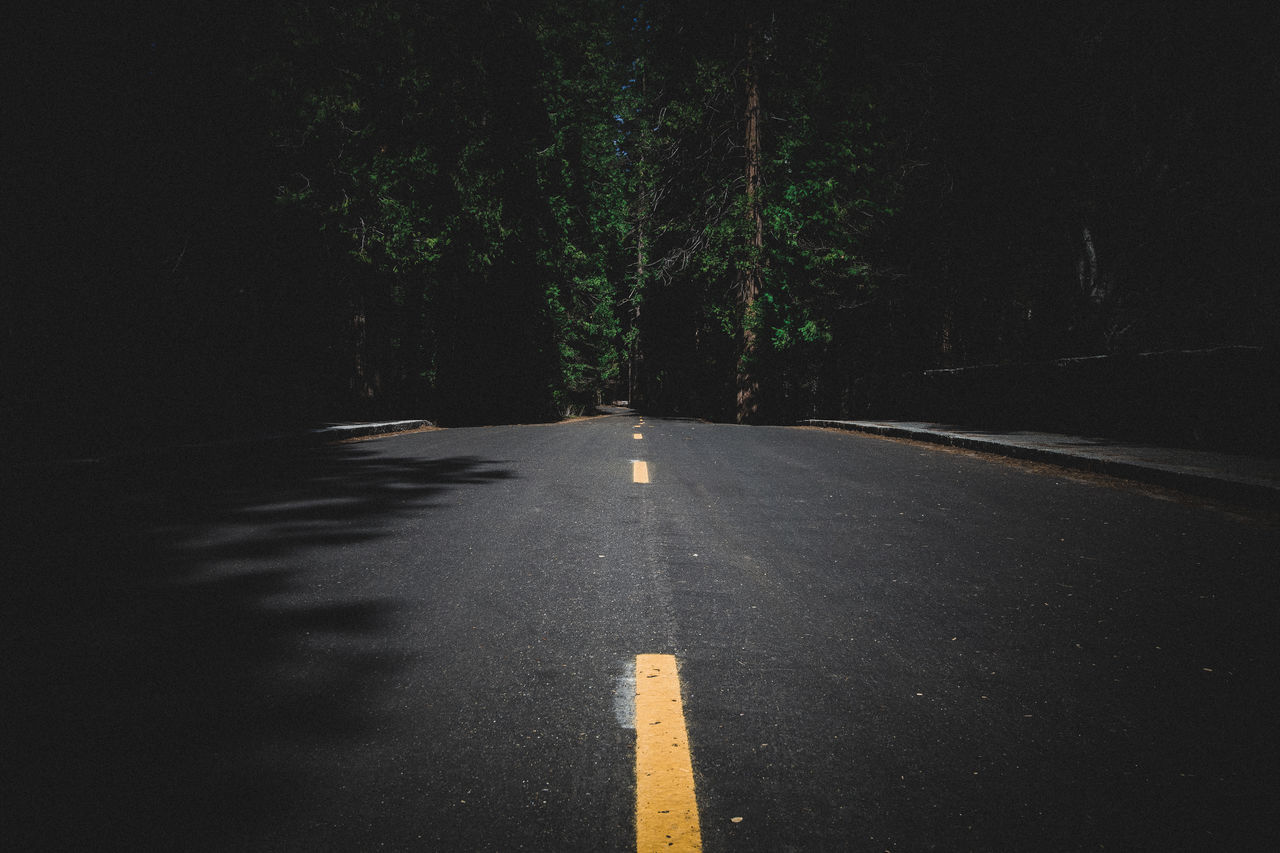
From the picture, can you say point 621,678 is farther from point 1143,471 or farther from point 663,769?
point 1143,471

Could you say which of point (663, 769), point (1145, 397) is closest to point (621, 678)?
point (663, 769)

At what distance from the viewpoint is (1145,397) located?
33.5ft

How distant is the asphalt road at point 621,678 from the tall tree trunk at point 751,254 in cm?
1784

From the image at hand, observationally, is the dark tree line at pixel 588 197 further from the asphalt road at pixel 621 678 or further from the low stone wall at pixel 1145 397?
the asphalt road at pixel 621 678

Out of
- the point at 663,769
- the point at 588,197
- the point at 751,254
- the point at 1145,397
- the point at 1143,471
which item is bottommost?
the point at 663,769

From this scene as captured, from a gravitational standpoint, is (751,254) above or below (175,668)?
above

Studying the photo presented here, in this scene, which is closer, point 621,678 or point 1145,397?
point 621,678

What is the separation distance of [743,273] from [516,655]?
71.5ft

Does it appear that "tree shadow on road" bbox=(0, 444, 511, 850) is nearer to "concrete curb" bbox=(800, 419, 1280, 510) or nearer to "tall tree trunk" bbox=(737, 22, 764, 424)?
"concrete curb" bbox=(800, 419, 1280, 510)

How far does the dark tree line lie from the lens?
973 centimetres

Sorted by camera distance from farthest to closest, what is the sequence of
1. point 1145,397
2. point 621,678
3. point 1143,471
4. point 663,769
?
point 1145,397
point 1143,471
point 621,678
point 663,769

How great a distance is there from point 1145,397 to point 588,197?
727 inches

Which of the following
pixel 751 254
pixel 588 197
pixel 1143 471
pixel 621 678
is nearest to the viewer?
pixel 621 678

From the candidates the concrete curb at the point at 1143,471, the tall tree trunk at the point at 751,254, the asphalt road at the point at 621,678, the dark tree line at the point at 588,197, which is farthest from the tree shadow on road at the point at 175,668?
the tall tree trunk at the point at 751,254
